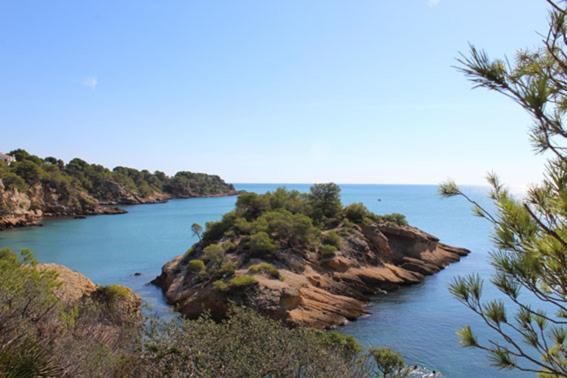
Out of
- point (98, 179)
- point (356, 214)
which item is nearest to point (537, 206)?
point (356, 214)

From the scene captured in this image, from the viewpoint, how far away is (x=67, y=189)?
8169 cm

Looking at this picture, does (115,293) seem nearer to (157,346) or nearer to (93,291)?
(93,291)

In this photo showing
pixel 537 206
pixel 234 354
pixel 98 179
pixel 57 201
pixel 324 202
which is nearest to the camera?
pixel 537 206

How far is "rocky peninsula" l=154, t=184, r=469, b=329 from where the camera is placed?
2303 centimetres

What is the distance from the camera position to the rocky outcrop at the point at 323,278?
2267cm

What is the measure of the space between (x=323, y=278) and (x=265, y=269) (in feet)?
17.2

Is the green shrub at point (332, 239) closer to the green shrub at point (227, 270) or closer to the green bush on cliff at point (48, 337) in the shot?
the green shrub at point (227, 270)

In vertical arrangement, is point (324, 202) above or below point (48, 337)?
above

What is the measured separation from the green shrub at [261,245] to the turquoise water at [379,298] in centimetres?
736


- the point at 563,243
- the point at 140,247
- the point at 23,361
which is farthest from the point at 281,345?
the point at 140,247

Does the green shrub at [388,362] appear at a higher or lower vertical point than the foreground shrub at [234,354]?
lower

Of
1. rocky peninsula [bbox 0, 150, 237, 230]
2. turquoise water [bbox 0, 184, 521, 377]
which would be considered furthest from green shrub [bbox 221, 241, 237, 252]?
rocky peninsula [bbox 0, 150, 237, 230]

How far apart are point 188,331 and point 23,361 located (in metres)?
5.68

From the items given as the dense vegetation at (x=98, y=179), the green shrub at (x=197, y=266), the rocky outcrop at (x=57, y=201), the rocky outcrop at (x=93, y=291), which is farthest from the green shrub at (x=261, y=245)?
the dense vegetation at (x=98, y=179)
